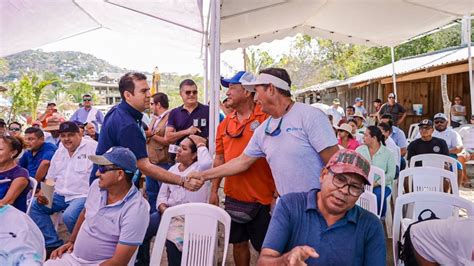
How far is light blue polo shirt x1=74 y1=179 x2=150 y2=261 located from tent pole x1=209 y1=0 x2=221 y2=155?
123 centimetres

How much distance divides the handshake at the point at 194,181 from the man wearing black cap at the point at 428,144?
3840mm

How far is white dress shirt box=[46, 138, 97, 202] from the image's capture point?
408 centimetres

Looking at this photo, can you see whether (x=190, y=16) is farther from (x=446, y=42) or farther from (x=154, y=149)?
(x=446, y=42)

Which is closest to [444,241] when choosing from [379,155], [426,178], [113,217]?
[113,217]

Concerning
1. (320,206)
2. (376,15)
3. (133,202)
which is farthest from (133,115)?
(376,15)

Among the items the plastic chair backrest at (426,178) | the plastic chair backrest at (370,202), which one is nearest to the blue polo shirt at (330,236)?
the plastic chair backrest at (370,202)

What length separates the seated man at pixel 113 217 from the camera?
96.5 inches

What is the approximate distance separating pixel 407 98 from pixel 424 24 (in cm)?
655

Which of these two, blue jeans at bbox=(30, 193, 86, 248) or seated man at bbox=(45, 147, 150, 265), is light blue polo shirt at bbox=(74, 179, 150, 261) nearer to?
seated man at bbox=(45, 147, 150, 265)

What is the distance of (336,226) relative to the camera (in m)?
1.82

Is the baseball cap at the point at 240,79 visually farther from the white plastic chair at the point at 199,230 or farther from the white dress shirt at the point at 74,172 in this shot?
the white dress shirt at the point at 74,172

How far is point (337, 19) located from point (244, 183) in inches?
228

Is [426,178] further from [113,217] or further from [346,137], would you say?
[113,217]

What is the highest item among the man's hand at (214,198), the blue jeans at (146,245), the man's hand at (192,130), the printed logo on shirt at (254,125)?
the printed logo on shirt at (254,125)
